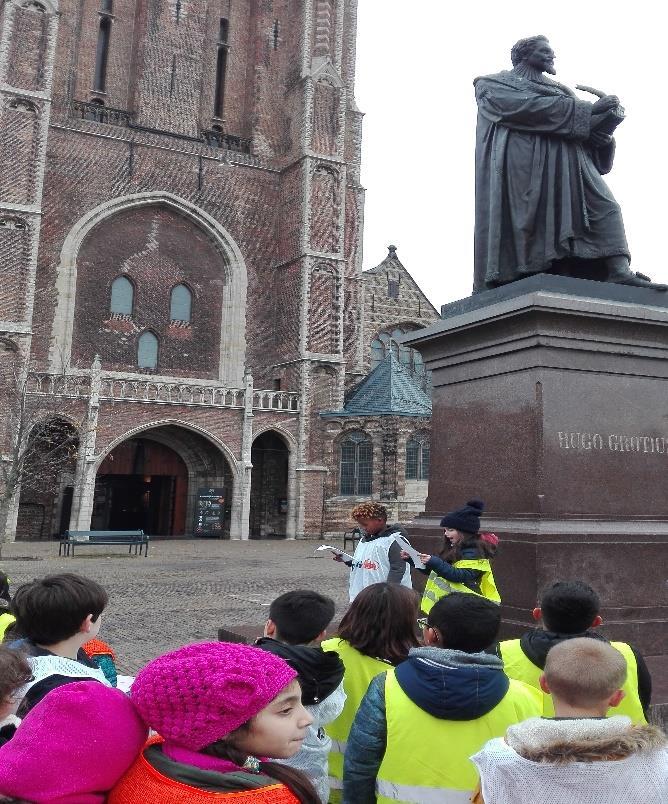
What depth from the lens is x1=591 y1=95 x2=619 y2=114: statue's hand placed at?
18.9 ft

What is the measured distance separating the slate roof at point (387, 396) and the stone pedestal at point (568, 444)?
24187mm

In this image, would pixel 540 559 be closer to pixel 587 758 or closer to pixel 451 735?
pixel 451 735

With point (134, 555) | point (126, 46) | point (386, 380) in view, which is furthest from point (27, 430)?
point (126, 46)

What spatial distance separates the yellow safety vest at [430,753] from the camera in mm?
2227

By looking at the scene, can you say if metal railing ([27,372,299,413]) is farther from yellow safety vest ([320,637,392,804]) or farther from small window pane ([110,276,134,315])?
yellow safety vest ([320,637,392,804])

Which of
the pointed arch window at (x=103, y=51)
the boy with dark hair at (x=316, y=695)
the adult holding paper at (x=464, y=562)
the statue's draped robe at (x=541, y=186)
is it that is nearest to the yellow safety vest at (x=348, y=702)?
the boy with dark hair at (x=316, y=695)

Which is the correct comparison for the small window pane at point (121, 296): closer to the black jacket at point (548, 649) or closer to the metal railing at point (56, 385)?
the metal railing at point (56, 385)

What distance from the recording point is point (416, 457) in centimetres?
2997

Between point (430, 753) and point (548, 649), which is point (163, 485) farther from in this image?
point (430, 753)

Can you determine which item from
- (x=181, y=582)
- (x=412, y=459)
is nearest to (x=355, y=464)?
(x=412, y=459)

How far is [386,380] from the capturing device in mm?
31516

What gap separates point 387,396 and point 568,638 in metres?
28.0

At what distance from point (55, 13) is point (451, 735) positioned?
31674 millimetres

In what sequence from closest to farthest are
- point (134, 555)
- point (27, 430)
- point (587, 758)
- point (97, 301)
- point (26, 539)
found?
1. point (587, 758)
2. point (134, 555)
3. point (27, 430)
4. point (26, 539)
5. point (97, 301)
